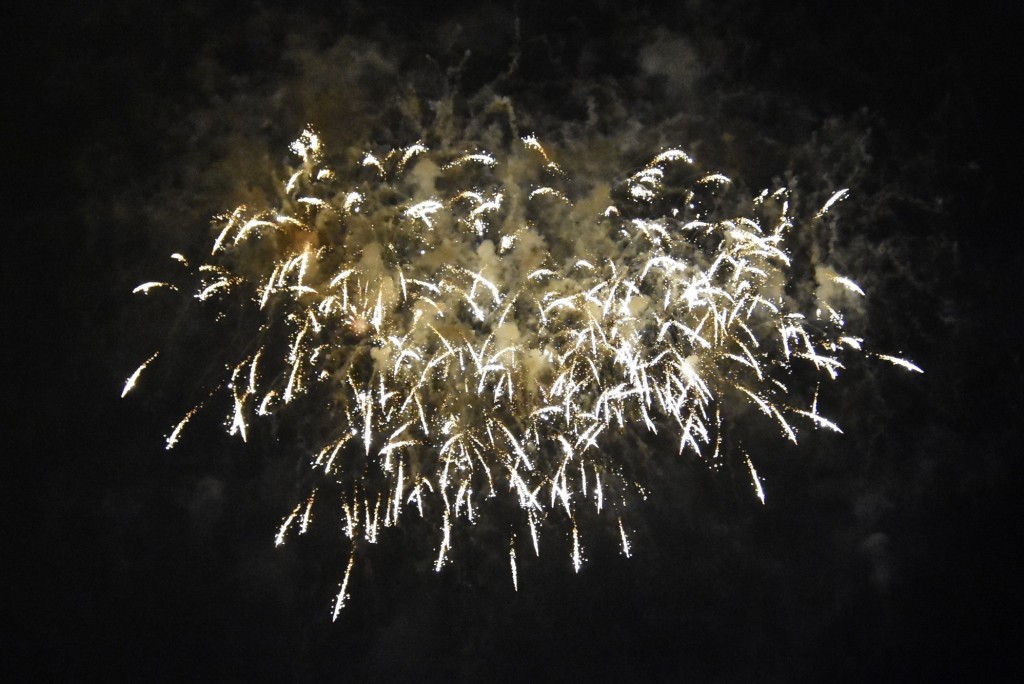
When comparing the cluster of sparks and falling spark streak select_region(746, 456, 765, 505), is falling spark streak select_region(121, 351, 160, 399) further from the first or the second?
falling spark streak select_region(746, 456, 765, 505)

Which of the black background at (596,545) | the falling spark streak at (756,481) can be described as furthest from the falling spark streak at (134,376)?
the falling spark streak at (756,481)

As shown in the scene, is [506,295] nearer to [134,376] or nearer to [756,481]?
[756,481]

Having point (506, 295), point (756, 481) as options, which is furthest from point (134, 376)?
point (756, 481)

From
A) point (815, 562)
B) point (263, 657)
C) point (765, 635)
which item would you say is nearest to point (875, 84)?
point (815, 562)

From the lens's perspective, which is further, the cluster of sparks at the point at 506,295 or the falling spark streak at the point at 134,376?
the falling spark streak at the point at 134,376

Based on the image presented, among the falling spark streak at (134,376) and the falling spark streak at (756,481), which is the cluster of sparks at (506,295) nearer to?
the falling spark streak at (134,376)
